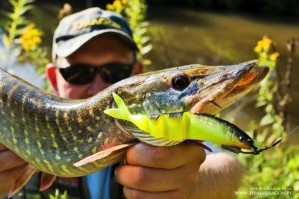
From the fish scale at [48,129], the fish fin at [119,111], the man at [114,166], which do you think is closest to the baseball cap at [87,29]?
the man at [114,166]

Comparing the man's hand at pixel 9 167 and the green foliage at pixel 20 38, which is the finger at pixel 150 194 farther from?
the green foliage at pixel 20 38

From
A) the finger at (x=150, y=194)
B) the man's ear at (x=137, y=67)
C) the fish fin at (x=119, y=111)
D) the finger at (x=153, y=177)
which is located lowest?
the man's ear at (x=137, y=67)

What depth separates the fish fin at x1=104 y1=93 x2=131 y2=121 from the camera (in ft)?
4.32

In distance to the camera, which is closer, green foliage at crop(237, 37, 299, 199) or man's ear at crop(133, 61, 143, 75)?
green foliage at crop(237, 37, 299, 199)

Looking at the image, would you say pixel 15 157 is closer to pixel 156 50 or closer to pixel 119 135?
pixel 119 135

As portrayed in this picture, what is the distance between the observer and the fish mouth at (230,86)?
1.15 metres

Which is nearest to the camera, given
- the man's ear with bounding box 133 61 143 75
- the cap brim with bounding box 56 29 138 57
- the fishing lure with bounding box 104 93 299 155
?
the fishing lure with bounding box 104 93 299 155

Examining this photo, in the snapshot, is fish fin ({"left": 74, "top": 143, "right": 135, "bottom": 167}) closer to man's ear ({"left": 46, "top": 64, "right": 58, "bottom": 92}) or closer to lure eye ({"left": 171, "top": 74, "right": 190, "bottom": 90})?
lure eye ({"left": 171, "top": 74, "right": 190, "bottom": 90})

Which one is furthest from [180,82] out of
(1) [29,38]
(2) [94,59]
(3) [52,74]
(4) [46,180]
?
(1) [29,38]

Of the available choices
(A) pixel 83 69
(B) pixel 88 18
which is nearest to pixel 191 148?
(A) pixel 83 69

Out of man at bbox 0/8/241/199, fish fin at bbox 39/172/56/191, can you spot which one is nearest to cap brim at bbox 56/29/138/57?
man at bbox 0/8/241/199

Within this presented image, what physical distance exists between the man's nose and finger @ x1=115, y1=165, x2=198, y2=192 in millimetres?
977

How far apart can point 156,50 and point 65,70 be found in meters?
8.05

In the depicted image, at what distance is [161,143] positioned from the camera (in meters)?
1.29
